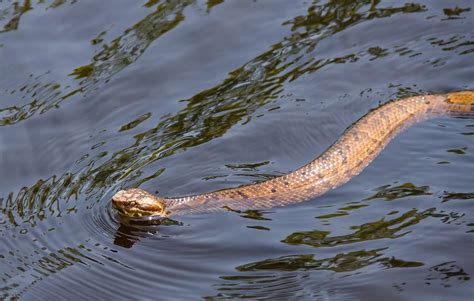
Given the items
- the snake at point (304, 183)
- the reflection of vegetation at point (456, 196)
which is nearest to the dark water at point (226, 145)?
the reflection of vegetation at point (456, 196)

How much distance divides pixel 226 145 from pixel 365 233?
2.10m

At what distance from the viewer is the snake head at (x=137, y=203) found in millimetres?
9594

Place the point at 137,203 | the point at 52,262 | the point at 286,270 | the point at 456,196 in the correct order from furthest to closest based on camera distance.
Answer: the point at 137,203, the point at 456,196, the point at 52,262, the point at 286,270

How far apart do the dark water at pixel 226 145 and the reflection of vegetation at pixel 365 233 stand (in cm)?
2

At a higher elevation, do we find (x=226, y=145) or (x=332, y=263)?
(x=226, y=145)

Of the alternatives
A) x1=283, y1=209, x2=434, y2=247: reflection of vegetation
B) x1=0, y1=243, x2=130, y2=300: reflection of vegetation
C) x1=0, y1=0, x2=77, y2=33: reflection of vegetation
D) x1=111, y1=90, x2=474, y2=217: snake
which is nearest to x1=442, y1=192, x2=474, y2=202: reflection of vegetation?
x1=283, y1=209, x2=434, y2=247: reflection of vegetation

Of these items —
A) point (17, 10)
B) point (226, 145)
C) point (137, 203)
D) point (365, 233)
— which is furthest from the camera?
point (17, 10)

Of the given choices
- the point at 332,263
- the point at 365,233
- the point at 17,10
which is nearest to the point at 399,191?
the point at 365,233

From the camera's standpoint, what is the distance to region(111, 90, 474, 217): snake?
9680mm

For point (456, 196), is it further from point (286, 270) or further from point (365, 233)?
point (286, 270)

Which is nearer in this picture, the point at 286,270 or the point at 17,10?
the point at 286,270

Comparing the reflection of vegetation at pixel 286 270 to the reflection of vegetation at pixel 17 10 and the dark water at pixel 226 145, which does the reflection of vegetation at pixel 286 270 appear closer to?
the dark water at pixel 226 145

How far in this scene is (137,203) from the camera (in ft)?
31.4

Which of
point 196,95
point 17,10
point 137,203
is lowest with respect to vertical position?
point 137,203
